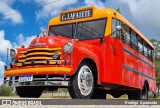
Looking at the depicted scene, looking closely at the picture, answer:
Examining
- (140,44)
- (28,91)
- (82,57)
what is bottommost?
(28,91)

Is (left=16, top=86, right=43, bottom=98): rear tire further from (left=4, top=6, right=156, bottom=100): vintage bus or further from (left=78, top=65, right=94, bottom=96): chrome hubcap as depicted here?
(left=78, top=65, right=94, bottom=96): chrome hubcap

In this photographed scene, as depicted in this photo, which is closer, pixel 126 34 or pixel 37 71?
pixel 37 71

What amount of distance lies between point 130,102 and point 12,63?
128 inches

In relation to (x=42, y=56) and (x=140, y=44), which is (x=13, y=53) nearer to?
(x=42, y=56)

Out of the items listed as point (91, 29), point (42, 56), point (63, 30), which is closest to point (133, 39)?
point (91, 29)

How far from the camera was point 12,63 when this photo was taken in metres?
8.06

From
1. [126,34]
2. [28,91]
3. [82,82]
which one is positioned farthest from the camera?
[126,34]

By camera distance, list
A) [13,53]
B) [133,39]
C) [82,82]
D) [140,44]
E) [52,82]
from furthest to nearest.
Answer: [140,44] → [133,39] → [13,53] → [82,82] → [52,82]

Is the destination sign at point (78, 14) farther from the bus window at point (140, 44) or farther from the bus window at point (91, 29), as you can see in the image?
the bus window at point (140, 44)

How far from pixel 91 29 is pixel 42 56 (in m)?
2.14

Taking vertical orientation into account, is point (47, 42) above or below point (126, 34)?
below

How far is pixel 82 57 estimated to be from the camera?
750cm

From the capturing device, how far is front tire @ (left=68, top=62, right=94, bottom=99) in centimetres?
716

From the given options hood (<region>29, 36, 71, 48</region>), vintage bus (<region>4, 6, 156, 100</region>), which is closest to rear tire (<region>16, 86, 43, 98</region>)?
vintage bus (<region>4, 6, 156, 100</region>)
